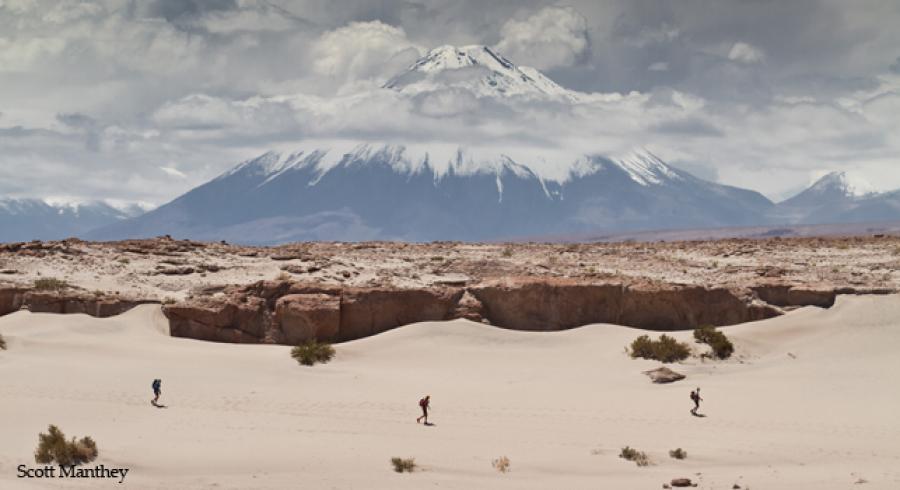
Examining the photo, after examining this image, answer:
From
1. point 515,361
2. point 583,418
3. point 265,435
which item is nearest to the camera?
point 265,435

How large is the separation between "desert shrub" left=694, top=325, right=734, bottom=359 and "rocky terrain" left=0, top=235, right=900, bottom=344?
2.13 meters

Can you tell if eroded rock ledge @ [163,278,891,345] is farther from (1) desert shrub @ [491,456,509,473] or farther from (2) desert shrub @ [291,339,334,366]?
(1) desert shrub @ [491,456,509,473]

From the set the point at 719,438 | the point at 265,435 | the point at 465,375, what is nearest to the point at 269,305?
the point at 465,375

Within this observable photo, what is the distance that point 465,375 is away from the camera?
77.0 ft

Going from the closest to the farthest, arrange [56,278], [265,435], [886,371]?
[265,435] < [886,371] < [56,278]

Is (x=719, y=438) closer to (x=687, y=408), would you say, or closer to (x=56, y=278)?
(x=687, y=408)

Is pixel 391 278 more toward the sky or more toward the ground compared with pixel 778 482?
more toward the sky

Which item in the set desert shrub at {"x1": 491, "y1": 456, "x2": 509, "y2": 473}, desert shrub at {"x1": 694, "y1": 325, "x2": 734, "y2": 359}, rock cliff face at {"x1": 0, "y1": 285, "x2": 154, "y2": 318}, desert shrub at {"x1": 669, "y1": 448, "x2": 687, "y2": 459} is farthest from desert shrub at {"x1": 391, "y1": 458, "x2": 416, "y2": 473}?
rock cliff face at {"x1": 0, "y1": 285, "x2": 154, "y2": 318}

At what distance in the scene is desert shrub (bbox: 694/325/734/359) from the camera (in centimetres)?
2409

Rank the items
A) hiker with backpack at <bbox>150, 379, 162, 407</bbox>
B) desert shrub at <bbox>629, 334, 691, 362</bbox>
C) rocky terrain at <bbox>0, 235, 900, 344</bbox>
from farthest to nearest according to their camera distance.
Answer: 1. rocky terrain at <bbox>0, 235, 900, 344</bbox>
2. desert shrub at <bbox>629, 334, 691, 362</bbox>
3. hiker with backpack at <bbox>150, 379, 162, 407</bbox>

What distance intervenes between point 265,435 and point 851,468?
9.68 metres

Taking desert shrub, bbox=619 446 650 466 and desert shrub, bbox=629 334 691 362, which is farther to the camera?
desert shrub, bbox=629 334 691 362

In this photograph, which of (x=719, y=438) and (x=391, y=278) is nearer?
(x=719, y=438)

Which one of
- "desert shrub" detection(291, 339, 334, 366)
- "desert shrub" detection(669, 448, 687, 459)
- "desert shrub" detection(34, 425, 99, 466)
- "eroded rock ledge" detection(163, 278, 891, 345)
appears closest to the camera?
"desert shrub" detection(34, 425, 99, 466)
